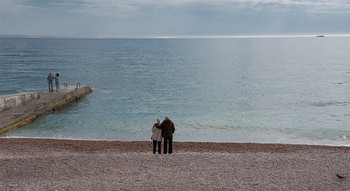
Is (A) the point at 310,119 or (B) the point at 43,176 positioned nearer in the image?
(B) the point at 43,176

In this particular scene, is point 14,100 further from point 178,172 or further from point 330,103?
point 330,103

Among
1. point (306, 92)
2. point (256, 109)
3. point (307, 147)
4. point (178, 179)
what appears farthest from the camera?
point (306, 92)

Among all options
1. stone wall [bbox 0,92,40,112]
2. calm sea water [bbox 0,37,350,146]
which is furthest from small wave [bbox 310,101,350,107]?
stone wall [bbox 0,92,40,112]

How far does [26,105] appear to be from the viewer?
2483 centimetres

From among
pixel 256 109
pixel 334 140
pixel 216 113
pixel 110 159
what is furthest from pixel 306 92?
pixel 110 159

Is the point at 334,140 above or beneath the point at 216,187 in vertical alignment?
beneath

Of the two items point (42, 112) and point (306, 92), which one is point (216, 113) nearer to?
point (42, 112)

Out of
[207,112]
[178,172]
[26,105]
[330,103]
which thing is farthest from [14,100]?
[330,103]

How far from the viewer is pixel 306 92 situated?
39.7 m

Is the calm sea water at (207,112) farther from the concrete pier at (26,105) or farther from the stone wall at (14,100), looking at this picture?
the stone wall at (14,100)

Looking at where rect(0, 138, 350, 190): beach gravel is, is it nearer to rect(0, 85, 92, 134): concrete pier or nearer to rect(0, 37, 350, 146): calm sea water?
rect(0, 37, 350, 146): calm sea water

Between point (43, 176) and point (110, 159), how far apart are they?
2329 mm

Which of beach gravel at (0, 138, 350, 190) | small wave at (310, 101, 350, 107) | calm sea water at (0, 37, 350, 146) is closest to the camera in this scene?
beach gravel at (0, 138, 350, 190)

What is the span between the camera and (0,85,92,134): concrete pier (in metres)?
21.2
